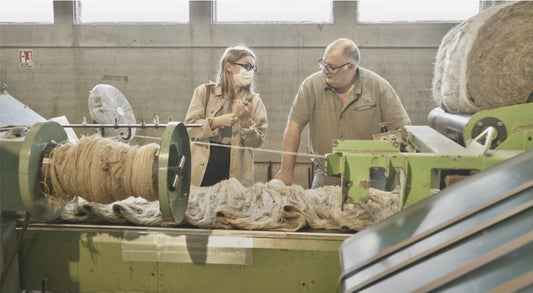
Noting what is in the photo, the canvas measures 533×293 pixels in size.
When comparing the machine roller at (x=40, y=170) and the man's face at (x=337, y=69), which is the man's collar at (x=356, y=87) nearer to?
the man's face at (x=337, y=69)

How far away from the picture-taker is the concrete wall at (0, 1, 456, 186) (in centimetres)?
521

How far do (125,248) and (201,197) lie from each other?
Result: 57 cm

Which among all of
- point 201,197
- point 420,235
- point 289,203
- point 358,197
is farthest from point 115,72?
point 420,235

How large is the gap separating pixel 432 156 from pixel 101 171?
4.94ft

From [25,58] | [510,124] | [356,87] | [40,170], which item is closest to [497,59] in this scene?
[510,124]

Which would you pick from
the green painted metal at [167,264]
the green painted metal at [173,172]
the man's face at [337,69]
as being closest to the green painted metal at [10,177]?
the green painted metal at [167,264]

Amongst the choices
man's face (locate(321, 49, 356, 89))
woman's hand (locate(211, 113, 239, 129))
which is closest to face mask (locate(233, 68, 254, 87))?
woman's hand (locate(211, 113, 239, 129))

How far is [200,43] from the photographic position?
17.3 feet

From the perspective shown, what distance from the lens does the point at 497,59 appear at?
2.20 meters

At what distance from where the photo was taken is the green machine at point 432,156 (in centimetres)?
162

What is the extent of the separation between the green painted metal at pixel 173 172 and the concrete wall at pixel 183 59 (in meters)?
3.45

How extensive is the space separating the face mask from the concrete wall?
1835mm

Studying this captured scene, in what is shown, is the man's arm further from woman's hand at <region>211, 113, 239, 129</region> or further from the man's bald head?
the man's bald head

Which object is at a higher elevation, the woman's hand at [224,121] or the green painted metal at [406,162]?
the woman's hand at [224,121]
